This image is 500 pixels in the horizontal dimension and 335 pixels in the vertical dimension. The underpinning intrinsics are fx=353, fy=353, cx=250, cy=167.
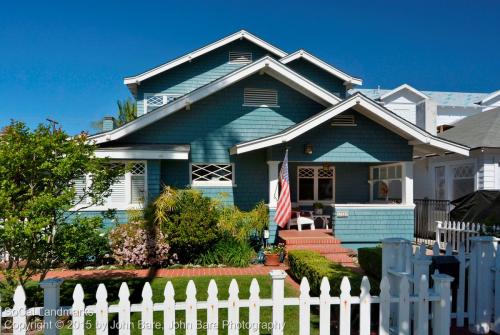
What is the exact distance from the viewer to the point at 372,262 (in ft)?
24.2

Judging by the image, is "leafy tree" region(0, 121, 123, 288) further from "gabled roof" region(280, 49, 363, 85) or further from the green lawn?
"gabled roof" region(280, 49, 363, 85)

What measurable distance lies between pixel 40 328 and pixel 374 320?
4.83 meters

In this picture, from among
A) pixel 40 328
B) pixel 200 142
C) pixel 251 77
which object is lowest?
pixel 40 328

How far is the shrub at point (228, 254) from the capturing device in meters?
9.55

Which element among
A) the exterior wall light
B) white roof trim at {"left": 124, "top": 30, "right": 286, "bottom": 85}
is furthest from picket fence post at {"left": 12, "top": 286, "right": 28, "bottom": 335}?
white roof trim at {"left": 124, "top": 30, "right": 286, "bottom": 85}

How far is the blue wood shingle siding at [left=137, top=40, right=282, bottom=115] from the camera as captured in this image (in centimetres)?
1555

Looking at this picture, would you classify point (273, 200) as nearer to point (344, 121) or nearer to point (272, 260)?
point (272, 260)

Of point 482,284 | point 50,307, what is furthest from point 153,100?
point 482,284

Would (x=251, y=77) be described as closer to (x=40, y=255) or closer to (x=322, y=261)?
(x=322, y=261)

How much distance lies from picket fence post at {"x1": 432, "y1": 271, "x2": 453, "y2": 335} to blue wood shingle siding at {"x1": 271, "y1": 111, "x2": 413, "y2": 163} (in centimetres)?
742

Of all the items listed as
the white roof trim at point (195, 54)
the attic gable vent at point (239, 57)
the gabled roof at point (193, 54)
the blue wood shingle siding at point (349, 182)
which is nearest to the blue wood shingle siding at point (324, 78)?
the gabled roof at point (193, 54)

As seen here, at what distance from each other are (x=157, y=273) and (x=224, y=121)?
563 centimetres

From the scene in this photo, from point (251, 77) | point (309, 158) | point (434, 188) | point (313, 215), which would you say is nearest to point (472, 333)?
point (309, 158)

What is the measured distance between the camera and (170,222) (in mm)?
9469
